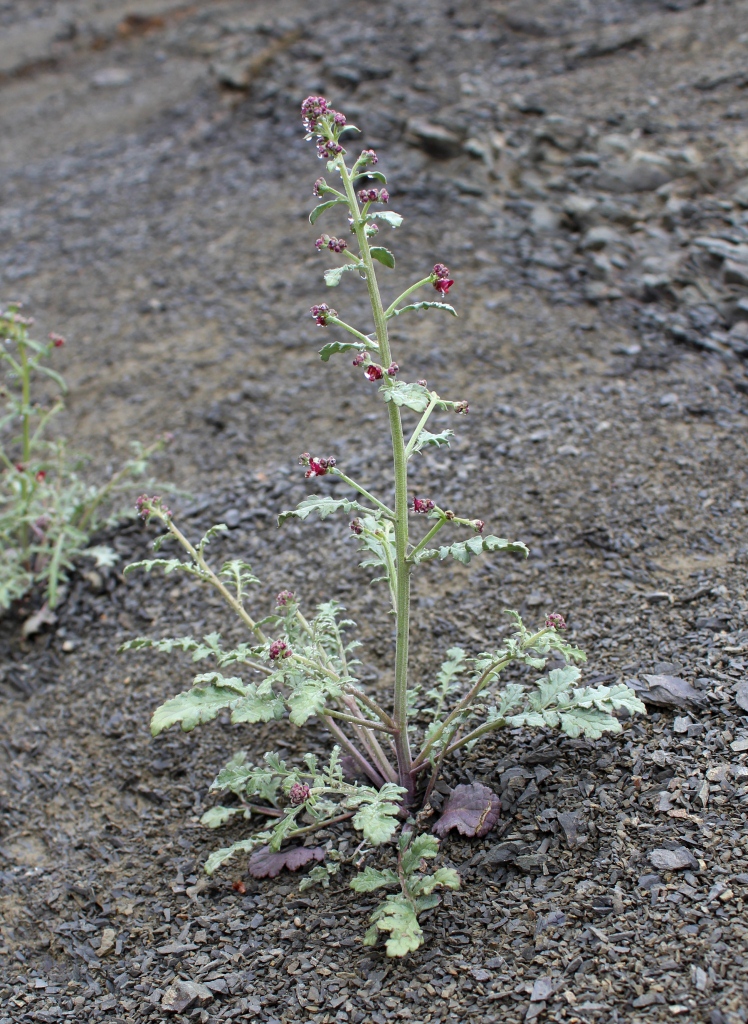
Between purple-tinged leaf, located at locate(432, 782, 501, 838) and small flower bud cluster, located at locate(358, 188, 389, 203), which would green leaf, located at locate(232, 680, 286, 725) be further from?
small flower bud cluster, located at locate(358, 188, 389, 203)

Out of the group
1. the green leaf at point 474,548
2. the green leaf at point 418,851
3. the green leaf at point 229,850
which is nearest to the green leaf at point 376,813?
the green leaf at point 418,851

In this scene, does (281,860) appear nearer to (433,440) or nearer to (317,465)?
(317,465)

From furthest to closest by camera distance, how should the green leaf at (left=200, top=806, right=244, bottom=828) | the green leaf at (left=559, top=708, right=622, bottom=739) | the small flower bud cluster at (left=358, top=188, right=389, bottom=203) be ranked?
the green leaf at (left=200, top=806, right=244, bottom=828)
the green leaf at (left=559, top=708, right=622, bottom=739)
the small flower bud cluster at (left=358, top=188, right=389, bottom=203)

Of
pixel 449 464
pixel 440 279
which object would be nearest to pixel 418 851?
pixel 440 279

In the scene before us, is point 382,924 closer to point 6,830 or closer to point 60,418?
point 6,830

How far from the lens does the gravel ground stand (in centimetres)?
226

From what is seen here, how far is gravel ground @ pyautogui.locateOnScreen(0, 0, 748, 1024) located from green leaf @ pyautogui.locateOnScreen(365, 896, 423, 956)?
146mm

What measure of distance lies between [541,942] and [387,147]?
6350mm

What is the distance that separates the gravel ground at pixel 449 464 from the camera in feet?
7.43

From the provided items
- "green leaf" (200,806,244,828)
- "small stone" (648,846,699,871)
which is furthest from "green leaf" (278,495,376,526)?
"small stone" (648,846,699,871)

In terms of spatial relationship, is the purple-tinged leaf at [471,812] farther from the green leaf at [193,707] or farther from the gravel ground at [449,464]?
the green leaf at [193,707]

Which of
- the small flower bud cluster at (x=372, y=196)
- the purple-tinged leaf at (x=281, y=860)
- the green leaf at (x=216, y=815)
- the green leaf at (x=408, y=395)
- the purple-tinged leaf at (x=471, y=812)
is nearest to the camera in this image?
the green leaf at (x=408, y=395)

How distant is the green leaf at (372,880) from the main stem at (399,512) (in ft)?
1.04

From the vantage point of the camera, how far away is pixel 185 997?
2270 mm
